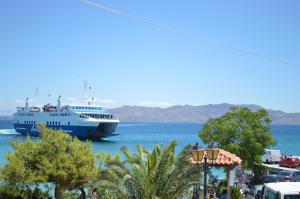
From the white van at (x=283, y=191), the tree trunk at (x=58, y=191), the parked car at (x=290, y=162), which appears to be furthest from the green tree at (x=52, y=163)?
the parked car at (x=290, y=162)

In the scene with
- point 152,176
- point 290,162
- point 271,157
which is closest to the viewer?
point 152,176

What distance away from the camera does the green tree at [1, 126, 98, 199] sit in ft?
48.9

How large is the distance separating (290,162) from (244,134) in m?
13.8

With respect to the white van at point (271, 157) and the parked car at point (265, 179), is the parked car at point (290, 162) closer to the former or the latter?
the white van at point (271, 157)

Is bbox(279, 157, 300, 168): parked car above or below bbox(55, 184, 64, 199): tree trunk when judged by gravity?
below

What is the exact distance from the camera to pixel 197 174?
13.5 meters

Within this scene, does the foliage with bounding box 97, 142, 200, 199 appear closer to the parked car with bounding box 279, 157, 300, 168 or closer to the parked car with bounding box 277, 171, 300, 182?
the parked car with bounding box 277, 171, 300, 182

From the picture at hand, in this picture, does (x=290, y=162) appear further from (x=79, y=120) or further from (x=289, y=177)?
(x=79, y=120)

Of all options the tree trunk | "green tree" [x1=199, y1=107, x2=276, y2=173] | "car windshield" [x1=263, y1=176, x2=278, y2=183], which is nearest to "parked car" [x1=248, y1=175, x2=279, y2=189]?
"car windshield" [x1=263, y1=176, x2=278, y2=183]

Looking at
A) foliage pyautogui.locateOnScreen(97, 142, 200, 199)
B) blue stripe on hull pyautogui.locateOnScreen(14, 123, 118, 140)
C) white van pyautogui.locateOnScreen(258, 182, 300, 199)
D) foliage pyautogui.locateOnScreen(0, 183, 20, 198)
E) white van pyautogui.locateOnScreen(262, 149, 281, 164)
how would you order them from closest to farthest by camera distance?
white van pyautogui.locateOnScreen(258, 182, 300, 199) < foliage pyautogui.locateOnScreen(97, 142, 200, 199) < foliage pyautogui.locateOnScreen(0, 183, 20, 198) < white van pyautogui.locateOnScreen(262, 149, 281, 164) < blue stripe on hull pyautogui.locateOnScreen(14, 123, 118, 140)

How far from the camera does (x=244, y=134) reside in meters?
24.3

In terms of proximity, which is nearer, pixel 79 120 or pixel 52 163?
pixel 52 163

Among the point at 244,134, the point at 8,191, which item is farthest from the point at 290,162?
the point at 8,191

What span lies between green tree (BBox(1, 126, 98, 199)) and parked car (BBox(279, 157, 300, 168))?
2382cm
